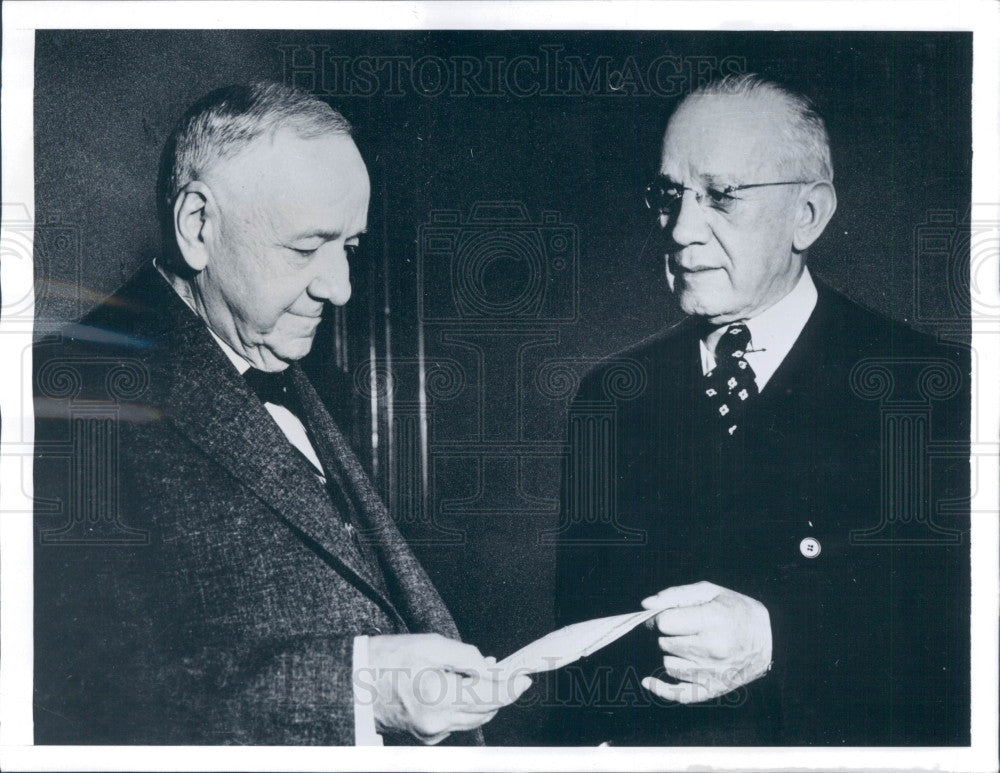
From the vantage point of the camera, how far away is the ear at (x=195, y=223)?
2400mm

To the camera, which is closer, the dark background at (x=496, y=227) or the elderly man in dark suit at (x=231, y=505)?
the elderly man in dark suit at (x=231, y=505)

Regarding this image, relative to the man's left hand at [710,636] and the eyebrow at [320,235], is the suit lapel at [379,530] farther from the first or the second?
the man's left hand at [710,636]

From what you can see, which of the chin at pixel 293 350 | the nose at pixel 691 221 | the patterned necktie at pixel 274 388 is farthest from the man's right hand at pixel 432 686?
the nose at pixel 691 221

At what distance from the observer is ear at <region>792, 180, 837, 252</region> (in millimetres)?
2443

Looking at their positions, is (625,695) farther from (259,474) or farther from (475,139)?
(475,139)

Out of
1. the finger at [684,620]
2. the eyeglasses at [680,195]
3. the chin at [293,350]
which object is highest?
the eyeglasses at [680,195]

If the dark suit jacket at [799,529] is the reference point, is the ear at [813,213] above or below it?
above

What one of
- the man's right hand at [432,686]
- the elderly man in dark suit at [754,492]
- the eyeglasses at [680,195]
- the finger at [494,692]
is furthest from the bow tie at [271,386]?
the eyeglasses at [680,195]

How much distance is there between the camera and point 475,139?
246 centimetres

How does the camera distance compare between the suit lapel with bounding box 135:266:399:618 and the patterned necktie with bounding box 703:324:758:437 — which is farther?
the patterned necktie with bounding box 703:324:758:437

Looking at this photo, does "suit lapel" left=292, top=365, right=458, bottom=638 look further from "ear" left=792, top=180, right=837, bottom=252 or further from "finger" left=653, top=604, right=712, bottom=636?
"ear" left=792, top=180, right=837, bottom=252

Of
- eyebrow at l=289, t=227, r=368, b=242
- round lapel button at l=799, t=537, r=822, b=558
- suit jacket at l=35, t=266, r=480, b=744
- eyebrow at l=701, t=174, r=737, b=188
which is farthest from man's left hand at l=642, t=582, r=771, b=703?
eyebrow at l=289, t=227, r=368, b=242

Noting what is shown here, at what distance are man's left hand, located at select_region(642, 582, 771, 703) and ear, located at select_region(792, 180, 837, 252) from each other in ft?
3.31

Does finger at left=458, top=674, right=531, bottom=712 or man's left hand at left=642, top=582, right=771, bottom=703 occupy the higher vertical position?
man's left hand at left=642, top=582, right=771, bottom=703
